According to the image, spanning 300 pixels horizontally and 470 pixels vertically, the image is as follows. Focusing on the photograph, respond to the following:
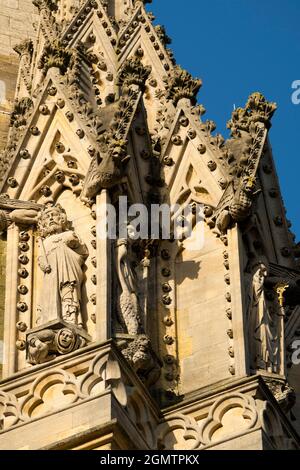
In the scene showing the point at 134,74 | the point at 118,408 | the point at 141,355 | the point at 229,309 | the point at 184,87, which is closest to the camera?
the point at 118,408

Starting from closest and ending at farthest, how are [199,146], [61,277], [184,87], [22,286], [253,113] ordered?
[61,277] < [22,286] < [199,146] < [253,113] < [184,87]

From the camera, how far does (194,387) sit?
86.9 ft

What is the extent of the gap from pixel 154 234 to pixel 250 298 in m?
1.38

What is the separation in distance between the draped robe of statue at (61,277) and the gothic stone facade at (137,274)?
20mm

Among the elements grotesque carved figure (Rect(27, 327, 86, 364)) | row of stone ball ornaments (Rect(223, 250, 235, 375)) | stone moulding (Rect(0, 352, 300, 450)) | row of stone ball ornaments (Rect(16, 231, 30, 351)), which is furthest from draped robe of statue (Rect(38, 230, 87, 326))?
row of stone ball ornaments (Rect(223, 250, 235, 375))

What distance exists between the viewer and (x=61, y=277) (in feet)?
86.4

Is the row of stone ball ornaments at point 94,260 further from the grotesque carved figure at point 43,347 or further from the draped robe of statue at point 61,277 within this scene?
the grotesque carved figure at point 43,347

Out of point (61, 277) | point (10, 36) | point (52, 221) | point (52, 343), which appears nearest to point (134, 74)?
point (52, 221)

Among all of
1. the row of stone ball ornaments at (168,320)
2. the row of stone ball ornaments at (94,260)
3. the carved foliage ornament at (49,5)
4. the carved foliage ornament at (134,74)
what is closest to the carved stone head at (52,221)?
the row of stone ball ornaments at (94,260)

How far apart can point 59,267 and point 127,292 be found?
→ 0.74 m

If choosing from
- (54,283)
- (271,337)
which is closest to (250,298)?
(271,337)

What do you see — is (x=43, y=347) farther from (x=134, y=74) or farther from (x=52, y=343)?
(x=134, y=74)

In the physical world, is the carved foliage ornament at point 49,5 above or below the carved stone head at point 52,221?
above

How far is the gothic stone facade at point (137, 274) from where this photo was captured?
25391 millimetres
